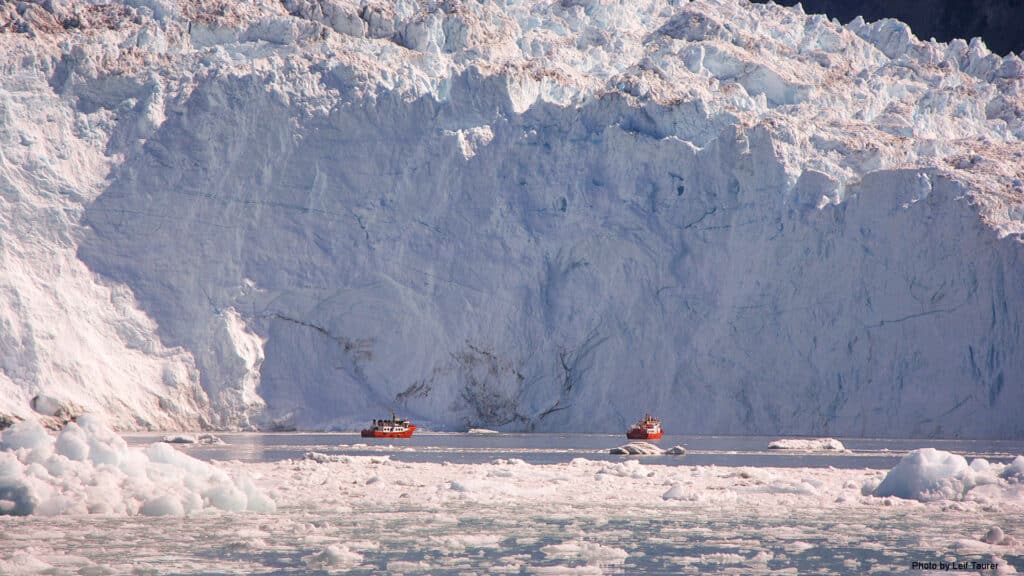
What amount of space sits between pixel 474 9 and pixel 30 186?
17973mm

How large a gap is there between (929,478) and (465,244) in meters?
25.4

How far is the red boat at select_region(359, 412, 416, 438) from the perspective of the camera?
119 ft

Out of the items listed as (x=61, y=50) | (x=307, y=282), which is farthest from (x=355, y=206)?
(x=61, y=50)

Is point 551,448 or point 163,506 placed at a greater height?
point 551,448

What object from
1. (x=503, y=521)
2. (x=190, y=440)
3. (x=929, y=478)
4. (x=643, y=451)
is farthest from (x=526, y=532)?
(x=190, y=440)

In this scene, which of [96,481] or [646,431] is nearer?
[96,481]

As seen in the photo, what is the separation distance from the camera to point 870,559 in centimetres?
1216

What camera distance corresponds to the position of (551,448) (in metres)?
30.0

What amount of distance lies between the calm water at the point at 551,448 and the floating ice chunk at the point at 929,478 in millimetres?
6693

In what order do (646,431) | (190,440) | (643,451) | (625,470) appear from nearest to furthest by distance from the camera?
1. (625,470)
2. (643,451)
3. (190,440)
4. (646,431)

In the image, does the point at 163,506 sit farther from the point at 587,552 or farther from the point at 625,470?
the point at 625,470

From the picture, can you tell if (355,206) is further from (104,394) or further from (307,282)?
(104,394)

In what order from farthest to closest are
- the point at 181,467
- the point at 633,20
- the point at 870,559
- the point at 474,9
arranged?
the point at 633,20
the point at 474,9
the point at 181,467
the point at 870,559

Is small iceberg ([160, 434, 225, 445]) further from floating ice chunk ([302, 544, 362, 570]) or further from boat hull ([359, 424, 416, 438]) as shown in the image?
floating ice chunk ([302, 544, 362, 570])
